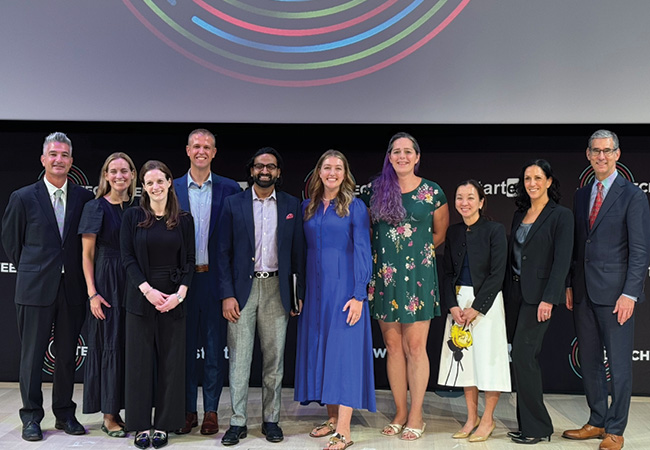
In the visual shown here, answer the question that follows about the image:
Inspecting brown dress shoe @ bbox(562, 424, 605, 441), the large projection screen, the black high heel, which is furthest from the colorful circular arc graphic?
brown dress shoe @ bbox(562, 424, 605, 441)

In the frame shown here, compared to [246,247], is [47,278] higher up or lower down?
lower down

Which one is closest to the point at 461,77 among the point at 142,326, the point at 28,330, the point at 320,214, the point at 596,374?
the point at 320,214

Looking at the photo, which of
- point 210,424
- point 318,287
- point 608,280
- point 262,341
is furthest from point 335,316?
point 608,280

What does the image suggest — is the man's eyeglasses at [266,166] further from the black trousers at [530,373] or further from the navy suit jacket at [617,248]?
the navy suit jacket at [617,248]

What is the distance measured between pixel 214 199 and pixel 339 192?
814mm

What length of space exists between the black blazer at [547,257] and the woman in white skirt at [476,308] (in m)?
0.14

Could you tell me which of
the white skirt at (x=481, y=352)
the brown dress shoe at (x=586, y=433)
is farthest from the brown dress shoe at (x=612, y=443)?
the white skirt at (x=481, y=352)

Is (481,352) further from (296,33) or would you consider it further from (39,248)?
(39,248)

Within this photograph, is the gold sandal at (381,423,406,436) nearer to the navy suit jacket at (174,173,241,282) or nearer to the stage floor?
the stage floor

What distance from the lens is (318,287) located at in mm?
3346

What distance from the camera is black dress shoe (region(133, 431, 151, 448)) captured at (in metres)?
Result: 3.20

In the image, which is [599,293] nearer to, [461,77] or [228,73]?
[461,77]

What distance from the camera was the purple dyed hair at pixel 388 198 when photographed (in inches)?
133

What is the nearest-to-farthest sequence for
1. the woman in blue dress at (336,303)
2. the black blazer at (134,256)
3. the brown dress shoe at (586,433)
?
→ the black blazer at (134,256) → the woman in blue dress at (336,303) → the brown dress shoe at (586,433)
